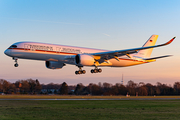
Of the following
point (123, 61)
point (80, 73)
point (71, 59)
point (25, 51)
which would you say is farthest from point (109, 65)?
point (25, 51)

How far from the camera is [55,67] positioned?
51.4m

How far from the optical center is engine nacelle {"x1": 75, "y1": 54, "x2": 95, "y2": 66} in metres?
43.8

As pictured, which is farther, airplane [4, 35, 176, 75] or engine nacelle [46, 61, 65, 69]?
engine nacelle [46, 61, 65, 69]

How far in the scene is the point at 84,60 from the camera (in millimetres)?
44000

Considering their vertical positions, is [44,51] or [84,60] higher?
[44,51]
